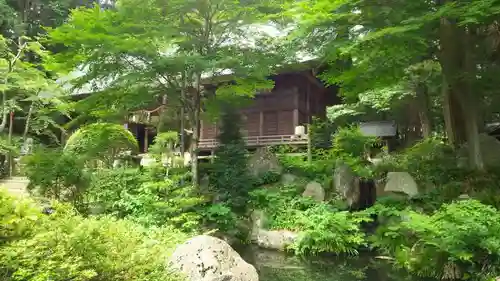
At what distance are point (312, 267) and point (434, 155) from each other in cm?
674

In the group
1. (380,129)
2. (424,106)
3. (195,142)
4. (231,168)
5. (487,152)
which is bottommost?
(231,168)

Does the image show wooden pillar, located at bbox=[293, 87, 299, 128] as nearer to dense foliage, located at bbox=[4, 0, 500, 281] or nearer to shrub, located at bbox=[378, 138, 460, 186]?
dense foliage, located at bbox=[4, 0, 500, 281]

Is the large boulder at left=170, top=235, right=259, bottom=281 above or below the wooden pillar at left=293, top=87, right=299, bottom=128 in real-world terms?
below

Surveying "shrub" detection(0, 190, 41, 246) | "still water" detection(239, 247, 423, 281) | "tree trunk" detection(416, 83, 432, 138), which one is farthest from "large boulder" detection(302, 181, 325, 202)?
"shrub" detection(0, 190, 41, 246)

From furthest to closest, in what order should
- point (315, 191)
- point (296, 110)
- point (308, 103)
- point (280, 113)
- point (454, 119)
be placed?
point (308, 103)
point (280, 113)
point (296, 110)
point (315, 191)
point (454, 119)

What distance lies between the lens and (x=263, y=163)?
16.0m

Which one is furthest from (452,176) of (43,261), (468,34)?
(43,261)

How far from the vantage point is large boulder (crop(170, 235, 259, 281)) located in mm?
5680

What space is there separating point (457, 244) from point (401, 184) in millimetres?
5096

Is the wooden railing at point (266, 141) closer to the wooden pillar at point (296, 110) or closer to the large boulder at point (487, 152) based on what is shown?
the wooden pillar at point (296, 110)

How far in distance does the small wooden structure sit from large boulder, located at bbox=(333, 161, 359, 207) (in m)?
5.20

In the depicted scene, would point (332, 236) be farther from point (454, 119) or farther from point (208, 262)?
point (454, 119)

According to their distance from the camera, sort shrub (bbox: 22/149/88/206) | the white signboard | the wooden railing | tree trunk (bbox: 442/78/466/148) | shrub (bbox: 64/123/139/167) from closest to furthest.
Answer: shrub (bbox: 22/149/88/206), tree trunk (bbox: 442/78/466/148), shrub (bbox: 64/123/139/167), the white signboard, the wooden railing

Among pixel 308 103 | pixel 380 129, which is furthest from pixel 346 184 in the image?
pixel 308 103
